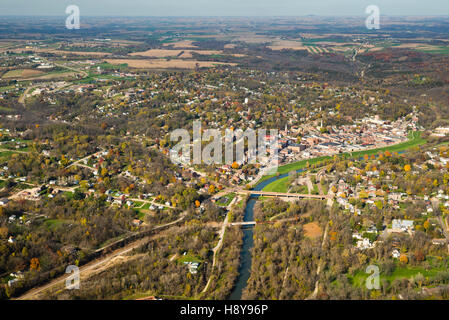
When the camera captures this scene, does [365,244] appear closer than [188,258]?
No

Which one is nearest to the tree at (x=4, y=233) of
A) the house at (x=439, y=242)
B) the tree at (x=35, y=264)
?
the tree at (x=35, y=264)

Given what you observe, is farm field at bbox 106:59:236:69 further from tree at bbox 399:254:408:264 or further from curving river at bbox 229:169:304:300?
tree at bbox 399:254:408:264

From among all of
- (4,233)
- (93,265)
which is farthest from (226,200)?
(4,233)

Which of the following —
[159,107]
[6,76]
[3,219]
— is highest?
[6,76]

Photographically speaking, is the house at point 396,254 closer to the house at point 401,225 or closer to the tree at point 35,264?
the house at point 401,225

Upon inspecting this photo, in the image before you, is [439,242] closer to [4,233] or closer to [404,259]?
[404,259]

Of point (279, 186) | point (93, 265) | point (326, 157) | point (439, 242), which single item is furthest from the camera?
point (326, 157)

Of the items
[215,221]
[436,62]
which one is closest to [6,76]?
[215,221]

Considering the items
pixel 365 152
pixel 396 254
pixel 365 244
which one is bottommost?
pixel 396 254

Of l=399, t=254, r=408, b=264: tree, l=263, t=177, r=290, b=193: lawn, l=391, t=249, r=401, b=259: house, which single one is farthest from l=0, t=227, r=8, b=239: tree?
l=399, t=254, r=408, b=264: tree

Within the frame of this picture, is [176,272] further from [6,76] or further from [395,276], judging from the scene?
[6,76]

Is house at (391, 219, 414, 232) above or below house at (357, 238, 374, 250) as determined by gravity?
above
